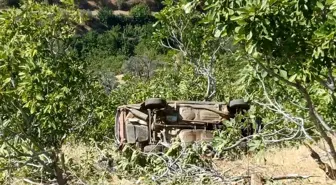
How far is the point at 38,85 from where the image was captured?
20.0 feet

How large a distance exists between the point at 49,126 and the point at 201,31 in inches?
271

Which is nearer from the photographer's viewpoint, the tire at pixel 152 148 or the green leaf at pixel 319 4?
the green leaf at pixel 319 4

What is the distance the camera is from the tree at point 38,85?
19.3 ft

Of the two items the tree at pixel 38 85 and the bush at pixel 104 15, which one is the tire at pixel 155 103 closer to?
the tree at pixel 38 85

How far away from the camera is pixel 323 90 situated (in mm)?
5582

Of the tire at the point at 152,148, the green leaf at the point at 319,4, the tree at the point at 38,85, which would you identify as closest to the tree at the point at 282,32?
the green leaf at the point at 319,4

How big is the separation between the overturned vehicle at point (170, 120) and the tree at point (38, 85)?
2.41 m

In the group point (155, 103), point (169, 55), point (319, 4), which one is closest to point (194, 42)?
point (155, 103)

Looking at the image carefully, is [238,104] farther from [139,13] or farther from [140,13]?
[140,13]

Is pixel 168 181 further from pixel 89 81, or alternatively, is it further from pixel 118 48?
pixel 118 48

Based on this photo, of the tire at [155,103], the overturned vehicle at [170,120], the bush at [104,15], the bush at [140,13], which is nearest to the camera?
the tire at [155,103]

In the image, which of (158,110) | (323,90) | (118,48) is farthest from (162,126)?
(118,48)

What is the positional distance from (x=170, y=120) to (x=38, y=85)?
4.08m

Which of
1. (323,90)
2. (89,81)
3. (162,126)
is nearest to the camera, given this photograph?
(323,90)
